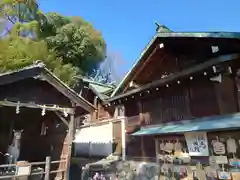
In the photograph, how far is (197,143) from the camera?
856 centimetres

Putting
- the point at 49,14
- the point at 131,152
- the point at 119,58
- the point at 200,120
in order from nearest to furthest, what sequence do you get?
the point at 200,120 < the point at 131,152 < the point at 49,14 < the point at 119,58

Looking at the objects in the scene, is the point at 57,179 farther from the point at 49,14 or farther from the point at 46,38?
the point at 49,14

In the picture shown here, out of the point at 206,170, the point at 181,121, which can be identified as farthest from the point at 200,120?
the point at 206,170

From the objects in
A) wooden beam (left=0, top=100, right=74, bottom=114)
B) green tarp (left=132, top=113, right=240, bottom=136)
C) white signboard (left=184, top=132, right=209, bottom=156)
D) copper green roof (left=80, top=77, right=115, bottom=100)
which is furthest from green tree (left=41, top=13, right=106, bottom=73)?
white signboard (left=184, top=132, right=209, bottom=156)

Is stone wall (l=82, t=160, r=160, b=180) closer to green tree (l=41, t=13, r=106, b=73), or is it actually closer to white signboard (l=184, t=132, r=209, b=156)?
white signboard (l=184, t=132, r=209, b=156)

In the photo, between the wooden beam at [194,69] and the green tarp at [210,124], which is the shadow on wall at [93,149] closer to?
the wooden beam at [194,69]

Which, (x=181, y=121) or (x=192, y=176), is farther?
(x=181, y=121)

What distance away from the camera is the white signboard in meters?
8.34

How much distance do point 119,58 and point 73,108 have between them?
78.4 m

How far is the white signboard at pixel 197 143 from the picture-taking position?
834 centimetres

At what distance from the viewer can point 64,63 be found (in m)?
27.2

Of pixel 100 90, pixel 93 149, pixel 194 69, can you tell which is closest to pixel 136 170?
pixel 194 69

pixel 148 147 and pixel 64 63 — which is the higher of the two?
pixel 64 63

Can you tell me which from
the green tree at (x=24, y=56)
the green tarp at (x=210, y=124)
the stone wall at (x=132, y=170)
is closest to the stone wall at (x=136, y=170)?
the stone wall at (x=132, y=170)
